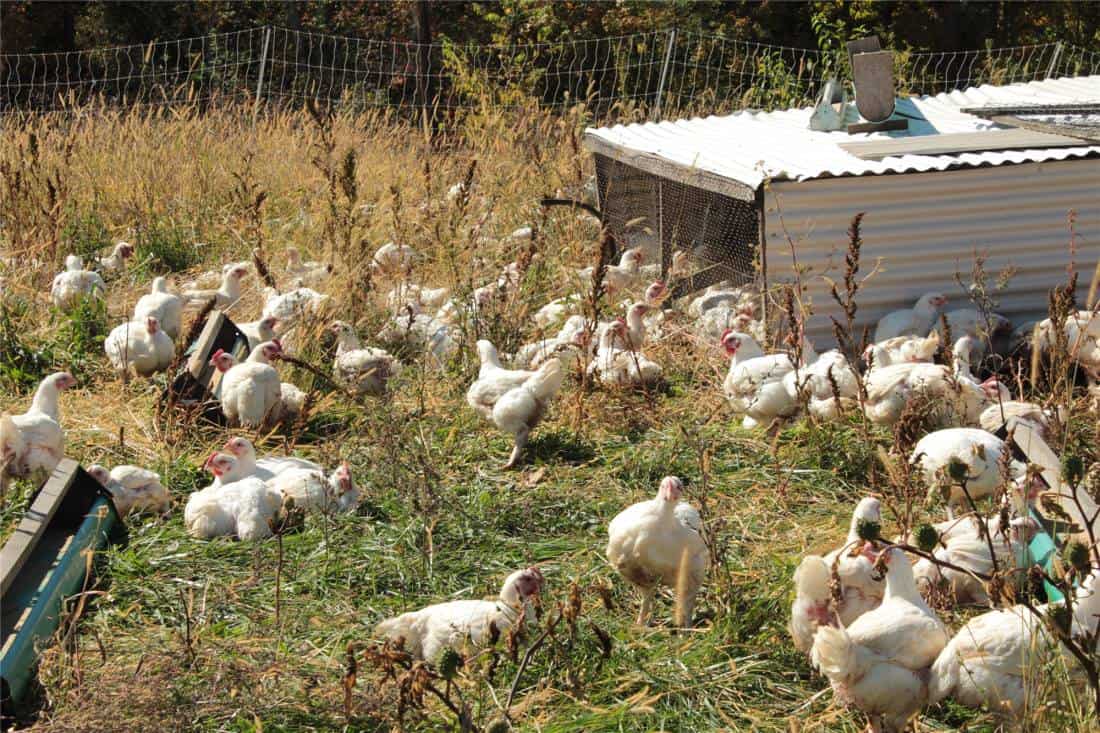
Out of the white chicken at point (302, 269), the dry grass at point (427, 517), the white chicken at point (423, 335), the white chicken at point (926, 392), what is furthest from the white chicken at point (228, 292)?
the white chicken at point (926, 392)

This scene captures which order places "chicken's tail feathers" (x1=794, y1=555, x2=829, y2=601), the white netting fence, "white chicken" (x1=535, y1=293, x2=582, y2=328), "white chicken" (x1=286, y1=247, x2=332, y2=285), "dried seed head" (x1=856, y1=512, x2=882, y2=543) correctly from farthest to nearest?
the white netting fence < "white chicken" (x1=286, y1=247, x2=332, y2=285) < "white chicken" (x1=535, y1=293, x2=582, y2=328) < "chicken's tail feathers" (x1=794, y1=555, x2=829, y2=601) < "dried seed head" (x1=856, y1=512, x2=882, y2=543)

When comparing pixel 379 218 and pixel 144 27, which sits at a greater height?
A: pixel 144 27

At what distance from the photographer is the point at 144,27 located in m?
17.3

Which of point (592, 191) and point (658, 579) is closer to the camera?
point (658, 579)

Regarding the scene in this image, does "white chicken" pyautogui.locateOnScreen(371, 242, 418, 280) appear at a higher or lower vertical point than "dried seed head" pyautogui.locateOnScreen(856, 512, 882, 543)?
lower

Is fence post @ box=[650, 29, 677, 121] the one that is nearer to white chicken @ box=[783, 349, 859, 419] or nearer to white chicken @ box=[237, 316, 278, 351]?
white chicken @ box=[237, 316, 278, 351]

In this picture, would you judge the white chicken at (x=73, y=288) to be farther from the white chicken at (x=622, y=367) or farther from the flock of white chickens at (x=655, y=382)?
the white chicken at (x=622, y=367)

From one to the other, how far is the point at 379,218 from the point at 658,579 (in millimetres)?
4527

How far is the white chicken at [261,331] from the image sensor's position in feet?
18.6

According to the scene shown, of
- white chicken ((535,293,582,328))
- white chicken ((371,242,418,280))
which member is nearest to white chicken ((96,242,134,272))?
white chicken ((371,242,418,280))

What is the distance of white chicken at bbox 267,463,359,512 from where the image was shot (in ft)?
13.6

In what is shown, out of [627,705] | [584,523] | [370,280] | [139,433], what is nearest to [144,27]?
[370,280]

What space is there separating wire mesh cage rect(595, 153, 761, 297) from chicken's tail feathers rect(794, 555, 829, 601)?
2751 mm

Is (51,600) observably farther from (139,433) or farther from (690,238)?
(690,238)
